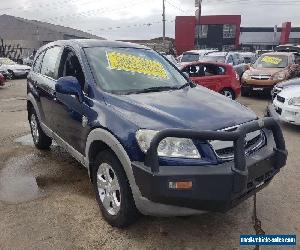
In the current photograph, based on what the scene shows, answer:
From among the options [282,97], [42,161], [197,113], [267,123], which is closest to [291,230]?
[267,123]

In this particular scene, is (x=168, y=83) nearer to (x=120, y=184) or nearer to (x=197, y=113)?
(x=197, y=113)

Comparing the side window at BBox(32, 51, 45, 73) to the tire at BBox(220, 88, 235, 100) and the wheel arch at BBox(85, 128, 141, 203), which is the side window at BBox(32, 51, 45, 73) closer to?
the wheel arch at BBox(85, 128, 141, 203)

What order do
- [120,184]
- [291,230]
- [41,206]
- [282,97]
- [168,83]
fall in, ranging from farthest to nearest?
[282,97]
[168,83]
[41,206]
[291,230]
[120,184]

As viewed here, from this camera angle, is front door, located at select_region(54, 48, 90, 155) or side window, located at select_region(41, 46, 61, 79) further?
side window, located at select_region(41, 46, 61, 79)

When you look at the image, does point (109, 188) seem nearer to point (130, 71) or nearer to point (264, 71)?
point (130, 71)

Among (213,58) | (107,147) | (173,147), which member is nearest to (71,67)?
(107,147)

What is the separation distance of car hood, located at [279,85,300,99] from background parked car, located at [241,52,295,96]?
4.28 meters

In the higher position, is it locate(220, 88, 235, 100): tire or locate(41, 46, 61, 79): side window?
locate(41, 46, 61, 79): side window

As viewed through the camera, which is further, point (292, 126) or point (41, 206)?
point (292, 126)

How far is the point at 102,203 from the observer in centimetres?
361

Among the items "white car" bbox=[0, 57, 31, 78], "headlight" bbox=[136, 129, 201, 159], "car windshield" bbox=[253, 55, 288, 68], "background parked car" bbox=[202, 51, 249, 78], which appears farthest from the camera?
"white car" bbox=[0, 57, 31, 78]

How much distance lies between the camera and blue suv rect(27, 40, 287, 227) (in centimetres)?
278

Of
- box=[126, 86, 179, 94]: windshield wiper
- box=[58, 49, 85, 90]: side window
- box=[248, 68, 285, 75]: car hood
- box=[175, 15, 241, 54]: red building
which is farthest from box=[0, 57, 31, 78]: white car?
box=[175, 15, 241, 54]: red building

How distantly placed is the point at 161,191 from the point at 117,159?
637mm
